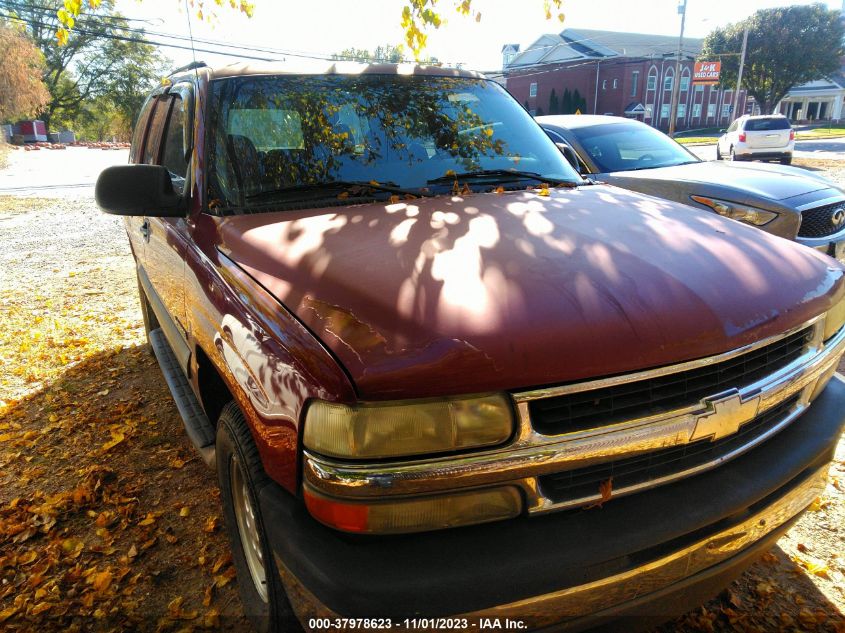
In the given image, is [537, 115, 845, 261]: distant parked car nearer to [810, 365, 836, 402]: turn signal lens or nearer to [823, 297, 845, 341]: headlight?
[823, 297, 845, 341]: headlight

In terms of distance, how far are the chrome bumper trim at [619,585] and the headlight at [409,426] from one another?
1.22ft

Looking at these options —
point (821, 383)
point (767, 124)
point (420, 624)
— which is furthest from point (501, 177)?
point (767, 124)

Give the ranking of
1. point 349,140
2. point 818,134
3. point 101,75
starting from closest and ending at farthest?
1. point 349,140
2. point 818,134
3. point 101,75

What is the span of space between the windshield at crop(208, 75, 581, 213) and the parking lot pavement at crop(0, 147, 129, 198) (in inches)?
417

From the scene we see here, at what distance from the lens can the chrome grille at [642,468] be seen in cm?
160

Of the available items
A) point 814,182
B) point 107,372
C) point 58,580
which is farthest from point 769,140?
point 58,580

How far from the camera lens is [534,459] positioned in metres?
1.52

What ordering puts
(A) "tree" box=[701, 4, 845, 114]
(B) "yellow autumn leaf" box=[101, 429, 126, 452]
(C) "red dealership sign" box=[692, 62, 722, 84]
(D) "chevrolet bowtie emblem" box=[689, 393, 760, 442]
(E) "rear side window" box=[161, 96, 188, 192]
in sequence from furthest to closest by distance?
(A) "tree" box=[701, 4, 845, 114], (C) "red dealership sign" box=[692, 62, 722, 84], (B) "yellow autumn leaf" box=[101, 429, 126, 452], (E) "rear side window" box=[161, 96, 188, 192], (D) "chevrolet bowtie emblem" box=[689, 393, 760, 442]

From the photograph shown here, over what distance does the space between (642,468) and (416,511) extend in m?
0.64

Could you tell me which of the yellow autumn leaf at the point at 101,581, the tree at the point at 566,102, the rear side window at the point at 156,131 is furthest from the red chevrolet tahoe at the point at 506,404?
the tree at the point at 566,102

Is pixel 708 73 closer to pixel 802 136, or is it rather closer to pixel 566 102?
pixel 802 136

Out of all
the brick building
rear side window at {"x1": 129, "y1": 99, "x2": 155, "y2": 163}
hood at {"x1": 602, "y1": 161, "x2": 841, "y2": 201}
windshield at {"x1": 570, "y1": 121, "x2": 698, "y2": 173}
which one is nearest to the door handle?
rear side window at {"x1": 129, "y1": 99, "x2": 155, "y2": 163}

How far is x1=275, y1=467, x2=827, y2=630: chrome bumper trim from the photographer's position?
1469mm

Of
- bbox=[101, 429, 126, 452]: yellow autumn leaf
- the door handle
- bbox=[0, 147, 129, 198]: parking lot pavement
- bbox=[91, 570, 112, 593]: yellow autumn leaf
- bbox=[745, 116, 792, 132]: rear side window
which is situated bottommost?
bbox=[0, 147, 129, 198]: parking lot pavement
